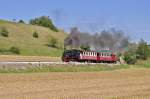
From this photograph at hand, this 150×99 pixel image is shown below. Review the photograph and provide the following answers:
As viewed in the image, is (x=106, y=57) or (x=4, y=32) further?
(x=4, y=32)

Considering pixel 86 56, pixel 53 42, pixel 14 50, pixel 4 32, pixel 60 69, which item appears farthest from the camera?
pixel 53 42

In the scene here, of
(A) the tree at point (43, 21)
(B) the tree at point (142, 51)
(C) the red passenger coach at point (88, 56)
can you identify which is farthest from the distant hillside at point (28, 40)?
(C) the red passenger coach at point (88, 56)

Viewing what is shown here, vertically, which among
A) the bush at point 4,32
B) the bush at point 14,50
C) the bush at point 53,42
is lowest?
the bush at point 14,50

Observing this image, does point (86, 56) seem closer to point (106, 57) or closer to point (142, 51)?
point (106, 57)

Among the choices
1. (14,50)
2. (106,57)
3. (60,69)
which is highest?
(14,50)

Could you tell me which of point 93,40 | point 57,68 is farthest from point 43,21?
point 57,68

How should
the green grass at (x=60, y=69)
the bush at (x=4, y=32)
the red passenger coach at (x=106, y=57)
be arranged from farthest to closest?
the bush at (x=4, y=32) < the red passenger coach at (x=106, y=57) < the green grass at (x=60, y=69)

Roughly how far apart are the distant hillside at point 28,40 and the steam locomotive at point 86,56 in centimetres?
3149

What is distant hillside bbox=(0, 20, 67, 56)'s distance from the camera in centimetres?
11156

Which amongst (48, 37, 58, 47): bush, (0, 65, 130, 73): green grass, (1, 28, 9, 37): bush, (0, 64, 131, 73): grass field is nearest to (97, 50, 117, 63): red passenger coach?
(0, 65, 130, 73): green grass

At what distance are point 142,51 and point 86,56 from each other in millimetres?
44538

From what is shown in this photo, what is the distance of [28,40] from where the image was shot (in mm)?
129250

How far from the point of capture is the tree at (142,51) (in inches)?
4422

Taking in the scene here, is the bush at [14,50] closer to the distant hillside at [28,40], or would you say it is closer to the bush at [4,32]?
the distant hillside at [28,40]
